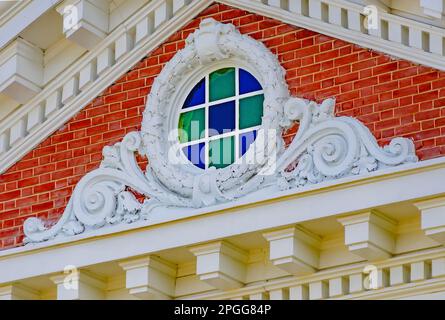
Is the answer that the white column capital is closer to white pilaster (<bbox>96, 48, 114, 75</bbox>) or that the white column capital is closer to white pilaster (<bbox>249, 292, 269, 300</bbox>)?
white pilaster (<bbox>96, 48, 114, 75</bbox>)

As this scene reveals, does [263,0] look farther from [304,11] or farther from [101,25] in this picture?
[101,25]

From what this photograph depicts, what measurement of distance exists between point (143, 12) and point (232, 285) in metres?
2.58

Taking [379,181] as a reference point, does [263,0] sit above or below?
above

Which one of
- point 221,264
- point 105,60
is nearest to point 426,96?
point 221,264

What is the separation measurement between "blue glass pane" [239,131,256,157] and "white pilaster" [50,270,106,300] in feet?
5.22

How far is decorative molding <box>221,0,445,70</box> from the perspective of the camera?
1639 centimetres

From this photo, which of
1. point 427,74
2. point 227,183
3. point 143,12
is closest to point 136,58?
point 143,12

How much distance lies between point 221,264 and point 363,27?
2145 mm

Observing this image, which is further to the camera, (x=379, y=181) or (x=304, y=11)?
(x=304, y=11)

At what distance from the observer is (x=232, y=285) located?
55.2 feet

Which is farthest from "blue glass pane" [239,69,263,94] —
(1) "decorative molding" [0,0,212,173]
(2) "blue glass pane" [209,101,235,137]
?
(1) "decorative molding" [0,0,212,173]

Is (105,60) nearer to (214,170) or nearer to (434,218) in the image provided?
(214,170)

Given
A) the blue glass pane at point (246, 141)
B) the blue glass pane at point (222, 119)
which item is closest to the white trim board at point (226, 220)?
the blue glass pane at point (246, 141)

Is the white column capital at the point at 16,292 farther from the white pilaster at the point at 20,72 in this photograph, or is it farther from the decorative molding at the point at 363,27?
the decorative molding at the point at 363,27
